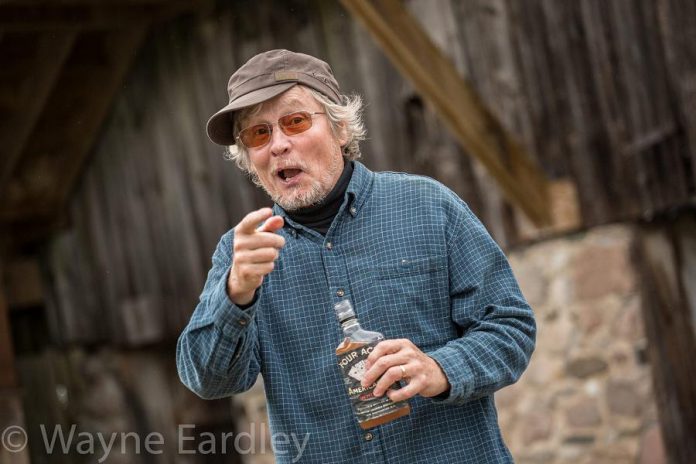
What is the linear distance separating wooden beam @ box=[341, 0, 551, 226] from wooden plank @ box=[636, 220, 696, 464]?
560mm

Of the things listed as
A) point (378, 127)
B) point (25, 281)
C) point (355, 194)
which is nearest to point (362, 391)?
point (355, 194)

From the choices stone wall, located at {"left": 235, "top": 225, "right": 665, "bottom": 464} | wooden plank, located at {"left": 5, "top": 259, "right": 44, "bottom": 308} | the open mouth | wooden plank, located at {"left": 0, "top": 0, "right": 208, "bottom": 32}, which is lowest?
stone wall, located at {"left": 235, "top": 225, "right": 665, "bottom": 464}

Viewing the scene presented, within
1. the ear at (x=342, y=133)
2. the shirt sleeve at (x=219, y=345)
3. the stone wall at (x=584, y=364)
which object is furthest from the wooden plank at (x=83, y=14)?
the shirt sleeve at (x=219, y=345)

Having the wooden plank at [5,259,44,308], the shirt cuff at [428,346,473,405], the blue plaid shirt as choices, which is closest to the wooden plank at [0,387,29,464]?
the wooden plank at [5,259,44,308]

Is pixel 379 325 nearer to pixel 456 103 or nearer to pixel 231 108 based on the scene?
pixel 231 108

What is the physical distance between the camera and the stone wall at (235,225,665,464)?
593 centimetres

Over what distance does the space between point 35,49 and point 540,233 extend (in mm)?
3428

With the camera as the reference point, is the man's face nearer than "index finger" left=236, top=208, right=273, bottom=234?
No

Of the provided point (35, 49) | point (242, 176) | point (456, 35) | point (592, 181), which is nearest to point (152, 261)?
point (242, 176)

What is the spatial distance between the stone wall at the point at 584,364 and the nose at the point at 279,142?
11.6 ft

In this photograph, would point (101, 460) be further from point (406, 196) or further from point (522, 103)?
point (406, 196)

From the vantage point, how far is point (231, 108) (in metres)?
2.71

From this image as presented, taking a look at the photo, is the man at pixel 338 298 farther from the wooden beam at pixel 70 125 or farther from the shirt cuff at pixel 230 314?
the wooden beam at pixel 70 125

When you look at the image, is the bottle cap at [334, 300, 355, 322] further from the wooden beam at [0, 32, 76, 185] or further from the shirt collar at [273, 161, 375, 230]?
the wooden beam at [0, 32, 76, 185]
